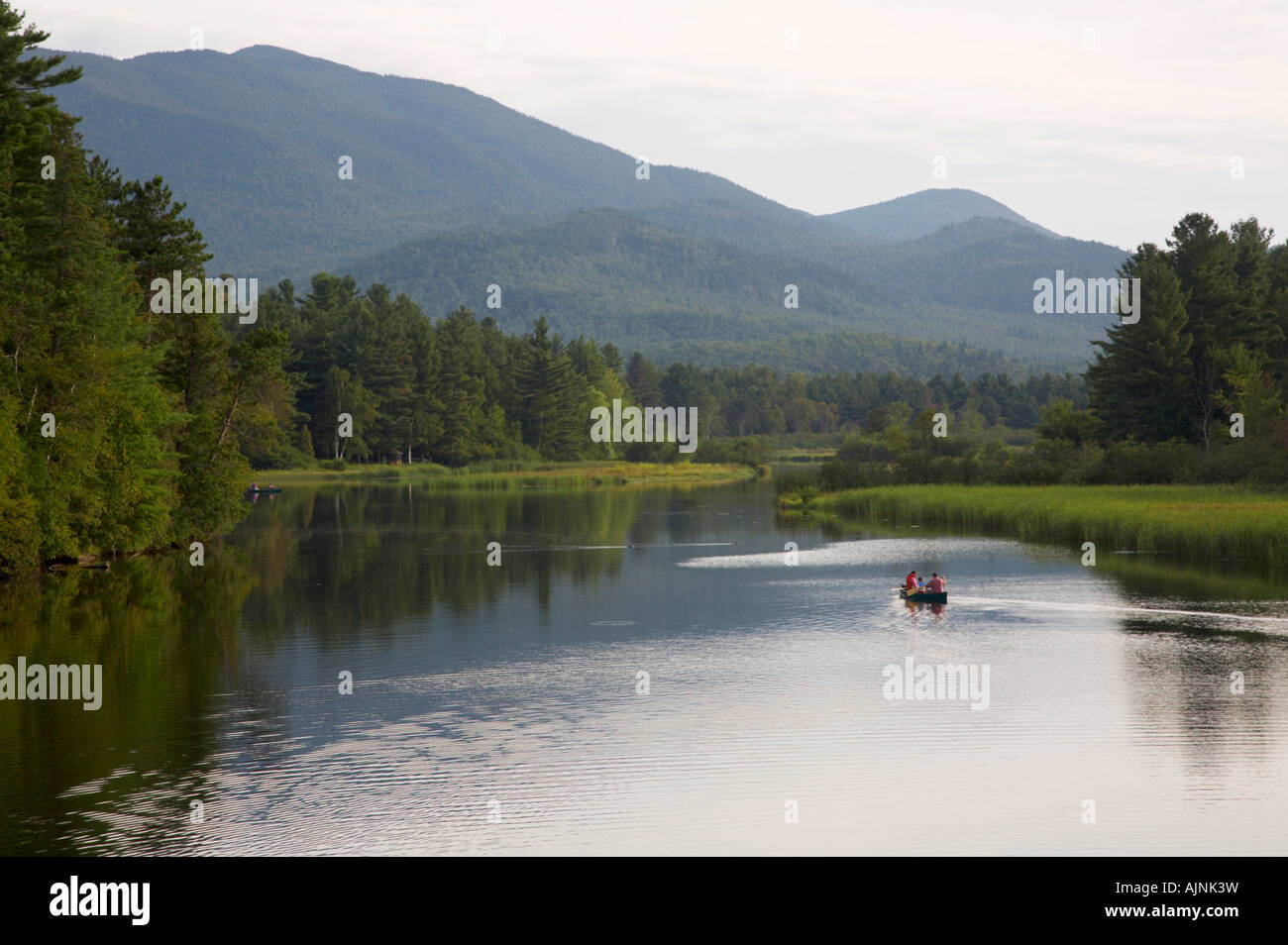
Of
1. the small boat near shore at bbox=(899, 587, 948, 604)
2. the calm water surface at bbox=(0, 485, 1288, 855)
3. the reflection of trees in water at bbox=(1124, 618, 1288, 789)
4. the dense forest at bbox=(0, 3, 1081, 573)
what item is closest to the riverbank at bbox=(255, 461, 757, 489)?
the dense forest at bbox=(0, 3, 1081, 573)

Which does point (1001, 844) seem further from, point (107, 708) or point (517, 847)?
point (107, 708)

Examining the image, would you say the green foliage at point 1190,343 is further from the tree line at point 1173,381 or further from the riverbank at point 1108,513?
the riverbank at point 1108,513

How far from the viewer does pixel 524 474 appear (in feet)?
463

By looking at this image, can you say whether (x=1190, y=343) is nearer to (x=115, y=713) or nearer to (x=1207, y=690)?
(x=1207, y=690)

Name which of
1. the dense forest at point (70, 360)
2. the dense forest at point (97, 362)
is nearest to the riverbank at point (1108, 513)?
the dense forest at point (97, 362)

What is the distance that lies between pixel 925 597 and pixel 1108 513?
23034 mm

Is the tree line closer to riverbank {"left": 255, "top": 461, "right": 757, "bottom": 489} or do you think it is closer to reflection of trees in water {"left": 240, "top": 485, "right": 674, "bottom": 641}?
reflection of trees in water {"left": 240, "top": 485, "right": 674, "bottom": 641}

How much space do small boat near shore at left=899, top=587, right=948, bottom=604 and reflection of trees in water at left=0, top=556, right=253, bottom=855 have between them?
2056 centimetres

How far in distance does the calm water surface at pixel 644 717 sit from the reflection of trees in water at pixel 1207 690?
104 mm

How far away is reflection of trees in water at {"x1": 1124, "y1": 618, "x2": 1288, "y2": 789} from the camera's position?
22.0 meters

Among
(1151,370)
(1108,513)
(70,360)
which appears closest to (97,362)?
(70,360)

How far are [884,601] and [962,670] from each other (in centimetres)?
1156

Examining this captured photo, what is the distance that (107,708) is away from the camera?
25.8 m
